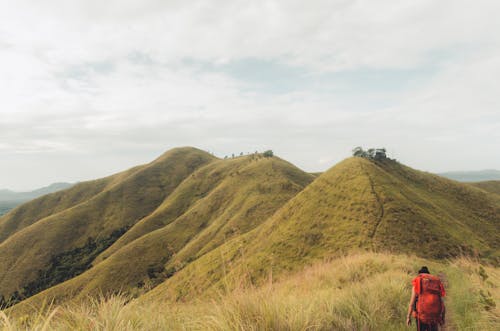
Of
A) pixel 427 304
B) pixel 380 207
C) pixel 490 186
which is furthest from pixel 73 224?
pixel 490 186

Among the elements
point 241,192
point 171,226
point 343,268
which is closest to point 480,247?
point 343,268

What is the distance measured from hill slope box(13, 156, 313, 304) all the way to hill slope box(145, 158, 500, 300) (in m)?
15.0

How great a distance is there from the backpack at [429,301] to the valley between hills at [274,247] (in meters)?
0.66

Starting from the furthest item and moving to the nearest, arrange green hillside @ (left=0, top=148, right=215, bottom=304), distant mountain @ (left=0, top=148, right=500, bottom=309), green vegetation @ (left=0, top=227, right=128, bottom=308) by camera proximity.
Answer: green hillside @ (left=0, top=148, right=215, bottom=304)
green vegetation @ (left=0, top=227, right=128, bottom=308)
distant mountain @ (left=0, top=148, right=500, bottom=309)

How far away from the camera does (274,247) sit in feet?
137

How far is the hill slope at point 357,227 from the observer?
Answer: 34.4 m

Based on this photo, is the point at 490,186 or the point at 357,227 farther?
the point at 490,186

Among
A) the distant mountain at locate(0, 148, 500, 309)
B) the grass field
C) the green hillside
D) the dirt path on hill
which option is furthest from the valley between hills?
the green hillside

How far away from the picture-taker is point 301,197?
2181 inches

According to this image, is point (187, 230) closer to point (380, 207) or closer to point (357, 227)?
point (357, 227)

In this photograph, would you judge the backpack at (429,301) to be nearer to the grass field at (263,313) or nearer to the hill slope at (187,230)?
the grass field at (263,313)

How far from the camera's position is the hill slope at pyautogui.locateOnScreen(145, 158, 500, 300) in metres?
34.4

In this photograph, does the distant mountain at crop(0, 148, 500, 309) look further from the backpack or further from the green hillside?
the backpack

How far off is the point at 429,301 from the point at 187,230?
92.1 m
